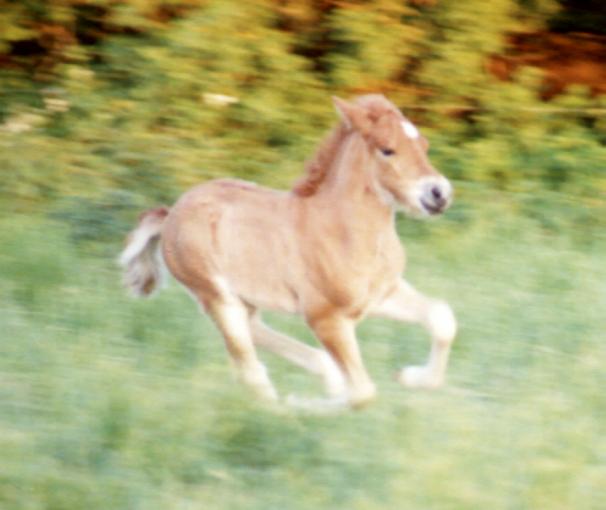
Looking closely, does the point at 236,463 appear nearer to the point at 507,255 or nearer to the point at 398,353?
the point at 398,353

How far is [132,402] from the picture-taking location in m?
6.09

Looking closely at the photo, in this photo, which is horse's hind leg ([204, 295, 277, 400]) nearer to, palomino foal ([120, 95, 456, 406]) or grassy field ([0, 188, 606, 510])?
palomino foal ([120, 95, 456, 406])

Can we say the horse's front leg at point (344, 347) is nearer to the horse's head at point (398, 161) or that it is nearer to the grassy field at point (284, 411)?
the grassy field at point (284, 411)

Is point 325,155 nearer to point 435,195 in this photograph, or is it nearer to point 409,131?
point 409,131

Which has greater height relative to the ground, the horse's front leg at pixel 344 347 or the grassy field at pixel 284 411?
the horse's front leg at pixel 344 347

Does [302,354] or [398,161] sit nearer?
[398,161]

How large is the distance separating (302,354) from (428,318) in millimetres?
640

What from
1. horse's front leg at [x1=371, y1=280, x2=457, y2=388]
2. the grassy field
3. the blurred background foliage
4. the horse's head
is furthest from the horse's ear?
the blurred background foliage

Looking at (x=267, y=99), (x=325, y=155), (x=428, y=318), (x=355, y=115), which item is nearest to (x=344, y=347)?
(x=428, y=318)

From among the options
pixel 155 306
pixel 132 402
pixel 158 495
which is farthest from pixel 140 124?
pixel 158 495

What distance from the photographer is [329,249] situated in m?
6.45

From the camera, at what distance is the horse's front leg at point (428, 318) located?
6.51m

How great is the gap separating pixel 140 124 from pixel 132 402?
458 cm

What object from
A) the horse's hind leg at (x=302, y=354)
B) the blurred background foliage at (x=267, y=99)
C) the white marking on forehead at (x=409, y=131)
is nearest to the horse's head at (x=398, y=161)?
the white marking on forehead at (x=409, y=131)
